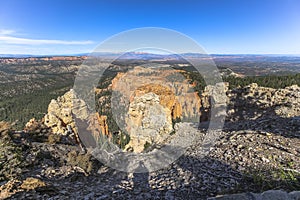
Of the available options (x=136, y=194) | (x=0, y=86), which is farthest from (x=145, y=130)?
(x=0, y=86)

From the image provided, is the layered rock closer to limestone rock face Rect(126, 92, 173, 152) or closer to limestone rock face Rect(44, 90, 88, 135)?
limestone rock face Rect(126, 92, 173, 152)

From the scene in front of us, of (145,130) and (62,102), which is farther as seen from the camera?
(62,102)

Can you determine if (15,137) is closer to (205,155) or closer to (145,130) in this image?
(205,155)

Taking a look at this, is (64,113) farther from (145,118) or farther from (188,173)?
(188,173)

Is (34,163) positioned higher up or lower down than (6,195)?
lower down

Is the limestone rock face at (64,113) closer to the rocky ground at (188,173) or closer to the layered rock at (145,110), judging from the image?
the layered rock at (145,110)

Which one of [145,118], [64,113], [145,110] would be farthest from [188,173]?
[64,113]
